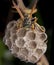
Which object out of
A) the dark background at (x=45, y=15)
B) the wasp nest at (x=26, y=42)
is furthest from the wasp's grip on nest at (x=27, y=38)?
the dark background at (x=45, y=15)

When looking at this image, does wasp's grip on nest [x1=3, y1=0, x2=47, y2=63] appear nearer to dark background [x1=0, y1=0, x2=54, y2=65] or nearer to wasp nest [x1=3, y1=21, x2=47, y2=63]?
wasp nest [x1=3, y1=21, x2=47, y2=63]

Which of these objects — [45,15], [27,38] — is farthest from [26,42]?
[45,15]

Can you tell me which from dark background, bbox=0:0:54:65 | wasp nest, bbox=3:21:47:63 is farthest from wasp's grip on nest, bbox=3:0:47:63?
dark background, bbox=0:0:54:65

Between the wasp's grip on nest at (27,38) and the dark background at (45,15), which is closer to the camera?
the wasp's grip on nest at (27,38)

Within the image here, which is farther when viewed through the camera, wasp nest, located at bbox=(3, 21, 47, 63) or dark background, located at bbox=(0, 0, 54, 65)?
dark background, located at bbox=(0, 0, 54, 65)

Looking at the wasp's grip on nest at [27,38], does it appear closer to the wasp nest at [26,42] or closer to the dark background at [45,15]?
the wasp nest at [26,42]

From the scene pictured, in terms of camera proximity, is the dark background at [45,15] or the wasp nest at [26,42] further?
the dark background at [45,15]

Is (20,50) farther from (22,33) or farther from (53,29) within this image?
(53,29)

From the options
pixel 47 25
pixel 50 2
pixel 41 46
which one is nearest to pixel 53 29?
pixel 47 25
